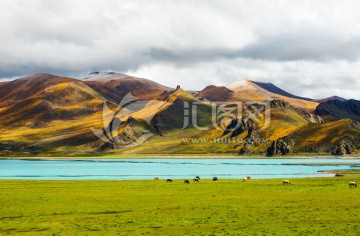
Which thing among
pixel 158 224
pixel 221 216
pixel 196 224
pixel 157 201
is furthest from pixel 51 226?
pixel 157 201

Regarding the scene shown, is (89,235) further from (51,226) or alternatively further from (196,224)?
(196,224)

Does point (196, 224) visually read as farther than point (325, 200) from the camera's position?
No

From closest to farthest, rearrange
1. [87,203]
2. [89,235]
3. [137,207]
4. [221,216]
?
[89,235] → [221,216] → [137,207] → [87,203]

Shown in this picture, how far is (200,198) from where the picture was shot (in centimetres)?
5728

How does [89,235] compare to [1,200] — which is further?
[1,200]

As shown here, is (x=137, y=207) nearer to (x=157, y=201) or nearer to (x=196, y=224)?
(x=157, y=201)

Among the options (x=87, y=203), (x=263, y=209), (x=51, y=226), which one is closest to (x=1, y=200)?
(x=87, y=203)

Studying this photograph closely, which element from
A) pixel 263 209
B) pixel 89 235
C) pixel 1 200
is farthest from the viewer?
pixel 1 200

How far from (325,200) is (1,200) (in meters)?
35.8

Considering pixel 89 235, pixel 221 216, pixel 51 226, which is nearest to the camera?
pixel 89 235

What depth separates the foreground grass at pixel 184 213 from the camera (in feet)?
116

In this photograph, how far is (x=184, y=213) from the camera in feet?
145

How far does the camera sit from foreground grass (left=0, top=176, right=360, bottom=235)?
3541 cm

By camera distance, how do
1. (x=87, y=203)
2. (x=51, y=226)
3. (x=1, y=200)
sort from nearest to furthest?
(x=51, y=226)
(x=87, y=203)
(x=1, y=200)
